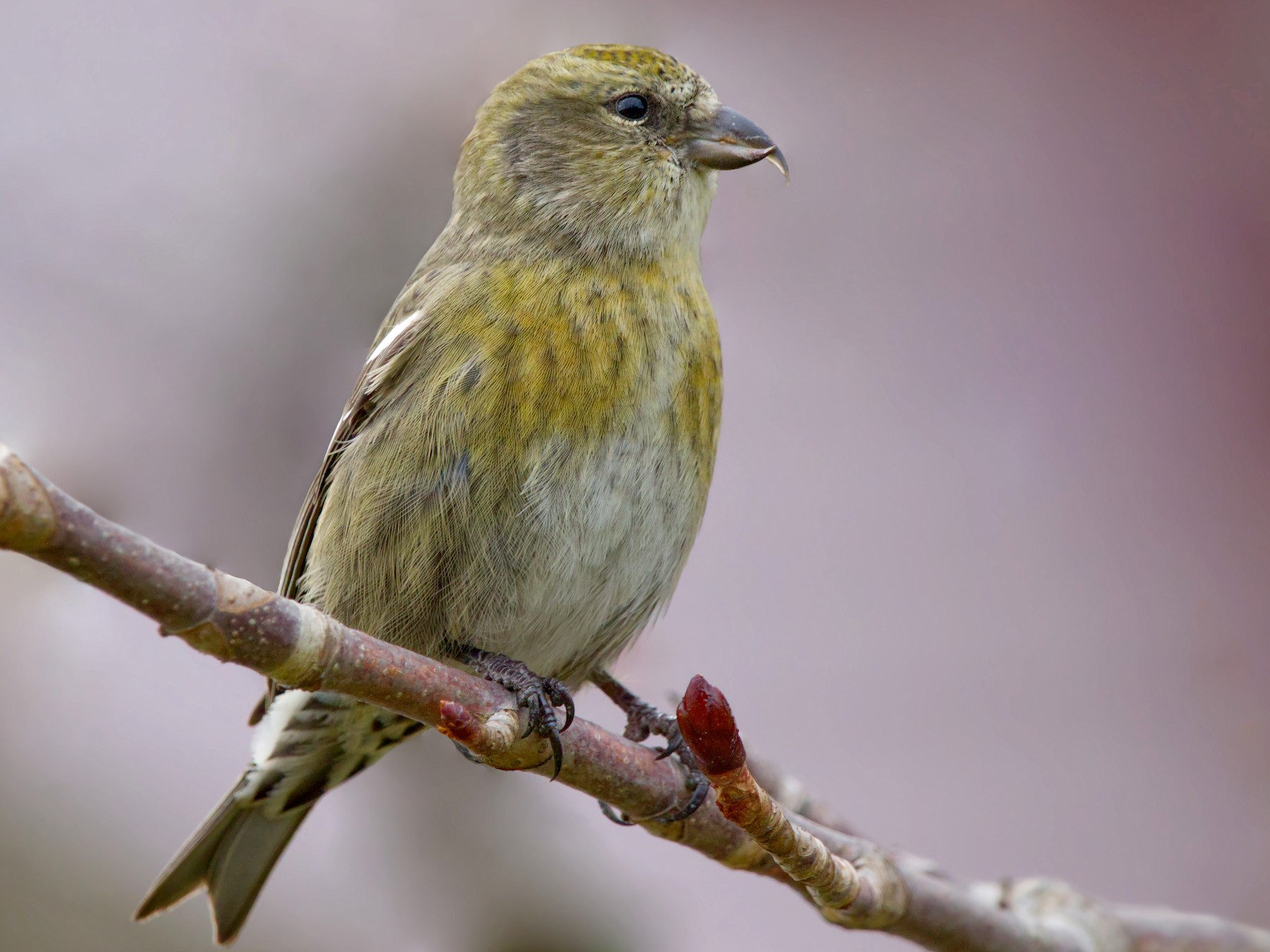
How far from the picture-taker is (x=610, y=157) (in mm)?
3537

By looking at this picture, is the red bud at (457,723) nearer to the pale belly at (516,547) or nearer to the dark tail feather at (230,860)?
the pale belly at (516,547)

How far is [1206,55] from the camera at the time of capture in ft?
12.1

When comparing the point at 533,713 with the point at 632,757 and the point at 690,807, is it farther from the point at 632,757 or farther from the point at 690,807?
the point at 690,807

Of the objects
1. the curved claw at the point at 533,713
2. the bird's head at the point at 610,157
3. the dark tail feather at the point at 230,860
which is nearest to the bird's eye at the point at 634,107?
the bird's head at the point at 610,157

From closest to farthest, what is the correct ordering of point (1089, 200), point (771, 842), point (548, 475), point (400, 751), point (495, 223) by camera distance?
point (771, 842) → point (548, 475) → point (495, 223) → point (1089, 200) → point (400, 751)

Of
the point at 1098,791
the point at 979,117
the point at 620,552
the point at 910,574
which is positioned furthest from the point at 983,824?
the point at 979,117

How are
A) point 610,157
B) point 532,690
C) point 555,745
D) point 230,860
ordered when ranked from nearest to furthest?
point 555,745 → point 532,690 → point 230,860 → point 610,157

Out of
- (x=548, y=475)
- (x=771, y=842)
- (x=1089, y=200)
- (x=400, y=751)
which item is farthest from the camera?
(x=400, y=751)

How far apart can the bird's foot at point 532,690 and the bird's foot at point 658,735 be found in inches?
10.9

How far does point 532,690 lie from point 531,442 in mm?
562

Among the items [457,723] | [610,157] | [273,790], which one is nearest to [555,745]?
[457,723]

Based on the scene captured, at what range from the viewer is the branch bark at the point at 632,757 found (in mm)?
1694

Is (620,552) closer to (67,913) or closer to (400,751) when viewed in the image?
(400,751)

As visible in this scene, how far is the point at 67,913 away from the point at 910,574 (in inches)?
102
